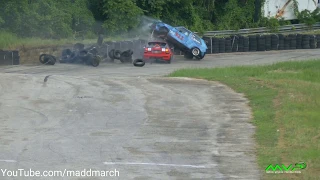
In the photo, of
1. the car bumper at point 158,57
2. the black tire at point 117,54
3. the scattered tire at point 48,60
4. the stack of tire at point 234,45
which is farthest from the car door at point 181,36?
the scattered tire at point 48,60

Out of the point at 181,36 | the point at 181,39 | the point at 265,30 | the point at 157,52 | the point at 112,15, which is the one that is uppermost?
the point at 112,15

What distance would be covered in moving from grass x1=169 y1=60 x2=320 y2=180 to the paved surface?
41 cm

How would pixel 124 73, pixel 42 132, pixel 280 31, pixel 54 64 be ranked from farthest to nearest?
pixel 280 31
pixel 54 64
pixel 124 73
pixel 42 132

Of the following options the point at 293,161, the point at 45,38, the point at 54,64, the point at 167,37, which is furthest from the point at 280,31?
the point at 293,161


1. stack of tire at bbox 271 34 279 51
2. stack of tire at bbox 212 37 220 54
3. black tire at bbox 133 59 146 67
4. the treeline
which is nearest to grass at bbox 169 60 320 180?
black tire at bbox 133 59 146 67

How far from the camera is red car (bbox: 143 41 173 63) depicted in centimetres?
3341

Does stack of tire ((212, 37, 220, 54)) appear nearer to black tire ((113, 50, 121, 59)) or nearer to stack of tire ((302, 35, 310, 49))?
stack of tire ((302, 35, 310, 49))

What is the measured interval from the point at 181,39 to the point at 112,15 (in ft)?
27.6

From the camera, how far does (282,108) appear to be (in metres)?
16.9

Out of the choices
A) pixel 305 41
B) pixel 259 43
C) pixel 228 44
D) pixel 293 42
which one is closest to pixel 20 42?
pixel 228 44

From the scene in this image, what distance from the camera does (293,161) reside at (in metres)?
11.3

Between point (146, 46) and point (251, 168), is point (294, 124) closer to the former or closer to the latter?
point (251, 168)

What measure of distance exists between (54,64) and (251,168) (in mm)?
21422

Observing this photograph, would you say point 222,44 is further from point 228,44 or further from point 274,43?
point 274,43
